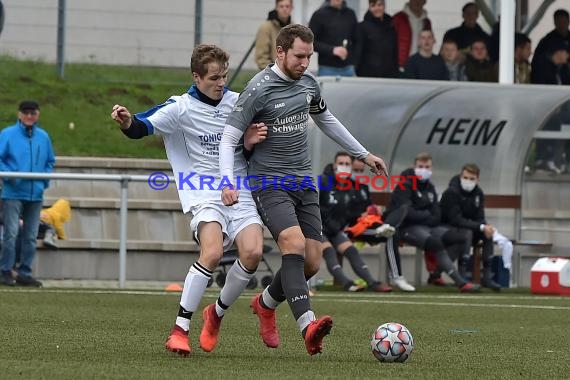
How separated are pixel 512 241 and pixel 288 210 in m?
11.3

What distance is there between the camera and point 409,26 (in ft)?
65.5

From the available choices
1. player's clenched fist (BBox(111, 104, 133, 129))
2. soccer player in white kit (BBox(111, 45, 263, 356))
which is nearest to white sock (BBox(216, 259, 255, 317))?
soccer player in white kit (BBox(111, 45, 263, 356))

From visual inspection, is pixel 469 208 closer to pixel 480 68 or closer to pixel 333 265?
pixel 333 265

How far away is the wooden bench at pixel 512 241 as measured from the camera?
18.8 meters

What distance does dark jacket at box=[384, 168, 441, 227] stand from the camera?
58.6 feet

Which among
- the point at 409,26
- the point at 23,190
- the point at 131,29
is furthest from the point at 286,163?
the point at 131,29

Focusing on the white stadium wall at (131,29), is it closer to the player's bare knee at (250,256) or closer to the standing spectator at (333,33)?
the standing spectator at (333,33)

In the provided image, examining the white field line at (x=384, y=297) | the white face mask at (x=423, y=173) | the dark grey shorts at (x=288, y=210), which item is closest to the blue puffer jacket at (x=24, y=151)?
the white field line at (x=384, y=297)

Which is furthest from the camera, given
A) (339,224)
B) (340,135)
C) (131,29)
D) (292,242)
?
(131,29)

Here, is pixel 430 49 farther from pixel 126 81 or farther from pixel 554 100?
pixel 126 81

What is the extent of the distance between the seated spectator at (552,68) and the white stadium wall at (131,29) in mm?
1901

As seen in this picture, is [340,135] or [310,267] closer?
[310,267]

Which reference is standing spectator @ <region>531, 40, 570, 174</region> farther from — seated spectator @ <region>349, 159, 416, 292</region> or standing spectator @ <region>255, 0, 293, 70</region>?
standing spectator @ <region>255, 0, 293, 70</region>

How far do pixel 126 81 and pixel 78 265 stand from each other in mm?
6073
